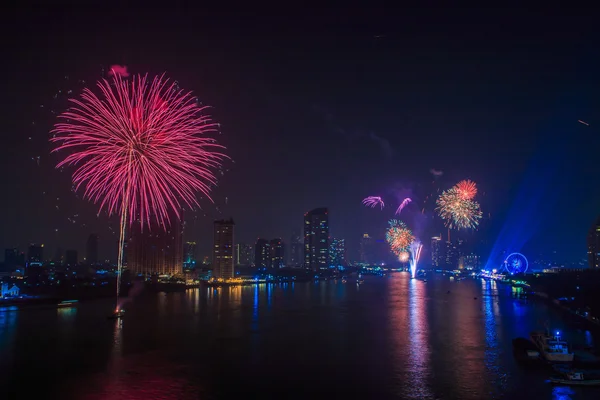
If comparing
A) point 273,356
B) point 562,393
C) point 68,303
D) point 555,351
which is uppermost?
point 68,303

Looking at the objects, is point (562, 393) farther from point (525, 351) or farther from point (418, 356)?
point (418, 356)

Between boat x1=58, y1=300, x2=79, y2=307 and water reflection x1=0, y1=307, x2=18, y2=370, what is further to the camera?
Answer: boat x1=58, y1=300, x2=79, y2=307

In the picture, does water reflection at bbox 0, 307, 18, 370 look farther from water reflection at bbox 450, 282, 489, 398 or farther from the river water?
water reflection at bbox 450, 282, 489, 398

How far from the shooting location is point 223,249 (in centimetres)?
15862

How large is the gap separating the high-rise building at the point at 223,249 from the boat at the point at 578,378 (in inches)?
5179

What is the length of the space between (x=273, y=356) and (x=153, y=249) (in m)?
129

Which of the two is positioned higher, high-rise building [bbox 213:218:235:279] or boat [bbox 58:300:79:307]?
high-rise building [bbox 213:218:235:279]

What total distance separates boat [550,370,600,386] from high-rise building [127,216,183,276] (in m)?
135

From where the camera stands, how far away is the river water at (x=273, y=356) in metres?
25.2

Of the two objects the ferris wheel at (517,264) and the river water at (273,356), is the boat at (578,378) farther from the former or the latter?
the ferris wheel at (517,264)

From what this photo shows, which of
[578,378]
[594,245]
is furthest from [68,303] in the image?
[594,245]

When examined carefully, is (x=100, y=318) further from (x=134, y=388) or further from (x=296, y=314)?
(x=134, y=388)

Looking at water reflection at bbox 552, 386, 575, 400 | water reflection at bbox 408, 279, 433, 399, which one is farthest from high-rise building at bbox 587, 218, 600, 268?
water reflection at bbox 552, 386, 575, 400

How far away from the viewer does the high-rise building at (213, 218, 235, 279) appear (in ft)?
504
